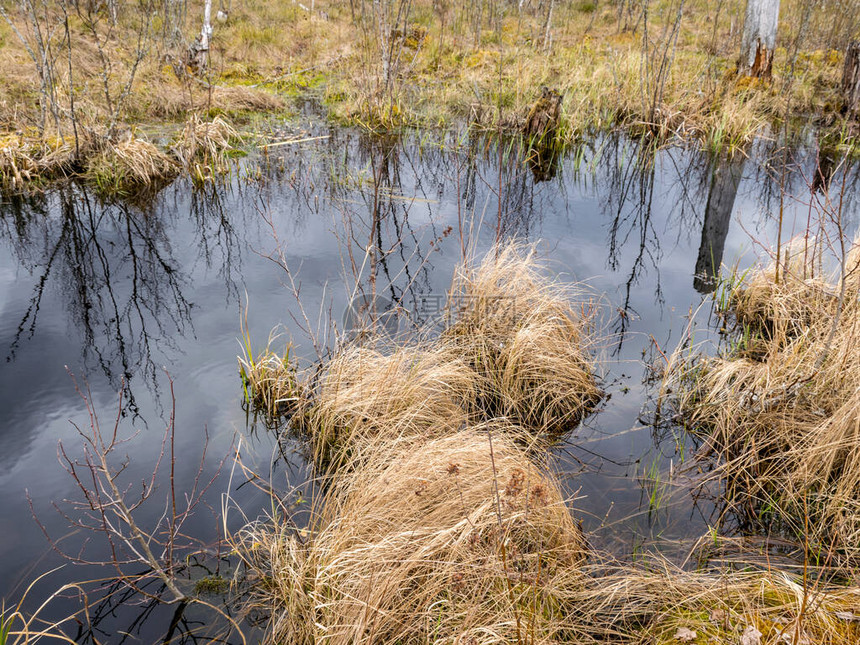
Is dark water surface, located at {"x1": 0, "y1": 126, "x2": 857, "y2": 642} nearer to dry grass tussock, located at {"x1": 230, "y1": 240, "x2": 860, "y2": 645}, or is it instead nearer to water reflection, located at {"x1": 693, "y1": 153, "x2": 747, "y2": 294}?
water reflection, located at {"x1": 693, "y1": 153, "x2": 747, "y2": 294}

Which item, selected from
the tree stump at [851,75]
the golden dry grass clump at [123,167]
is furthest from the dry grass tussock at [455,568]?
the tree stump at [851,75]

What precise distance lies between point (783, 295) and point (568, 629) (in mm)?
3065

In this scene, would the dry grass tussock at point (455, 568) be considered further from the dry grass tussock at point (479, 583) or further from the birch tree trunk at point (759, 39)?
the birch tree trunk at point (759, 39)

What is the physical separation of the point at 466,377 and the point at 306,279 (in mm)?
2280

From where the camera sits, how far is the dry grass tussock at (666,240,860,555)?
9.23 ft

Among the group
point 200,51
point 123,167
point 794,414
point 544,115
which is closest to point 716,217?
point 544,115

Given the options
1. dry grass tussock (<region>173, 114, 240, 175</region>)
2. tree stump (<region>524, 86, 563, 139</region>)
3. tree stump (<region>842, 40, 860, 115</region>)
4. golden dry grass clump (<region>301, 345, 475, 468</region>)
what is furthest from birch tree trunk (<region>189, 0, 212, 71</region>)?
tree stump (<region>842, 40, 860, 115</region>)

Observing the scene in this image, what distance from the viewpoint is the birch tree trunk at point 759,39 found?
32.2 feet

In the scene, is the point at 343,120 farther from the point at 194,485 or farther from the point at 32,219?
the point at 194,485

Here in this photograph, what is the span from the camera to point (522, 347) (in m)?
3.76

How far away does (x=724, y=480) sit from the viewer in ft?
10.5

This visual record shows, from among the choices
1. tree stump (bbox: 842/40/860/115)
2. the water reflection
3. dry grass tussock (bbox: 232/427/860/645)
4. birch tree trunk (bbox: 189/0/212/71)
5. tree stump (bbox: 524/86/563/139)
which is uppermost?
birch tree trunk (bbox: 189/0/212/71)

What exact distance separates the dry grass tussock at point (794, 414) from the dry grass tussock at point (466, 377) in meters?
0.75

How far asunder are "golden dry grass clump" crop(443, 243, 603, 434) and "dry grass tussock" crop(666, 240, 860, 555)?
681mm
